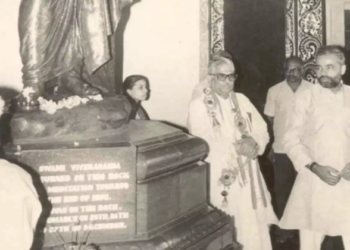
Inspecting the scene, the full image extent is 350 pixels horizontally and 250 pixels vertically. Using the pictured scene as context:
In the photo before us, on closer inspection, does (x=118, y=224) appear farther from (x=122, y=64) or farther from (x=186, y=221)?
(x=122, y=64)

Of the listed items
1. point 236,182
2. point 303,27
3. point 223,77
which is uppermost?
point 303,27

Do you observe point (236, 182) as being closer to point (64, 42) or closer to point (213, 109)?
point (213, 109)

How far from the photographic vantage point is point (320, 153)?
3.34m

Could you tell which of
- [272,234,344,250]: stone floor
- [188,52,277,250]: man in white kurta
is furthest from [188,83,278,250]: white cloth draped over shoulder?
[272,234,344,250]: stone floor

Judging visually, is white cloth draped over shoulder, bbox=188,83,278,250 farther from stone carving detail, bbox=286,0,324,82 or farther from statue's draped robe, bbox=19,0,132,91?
stone carving detail, bbox=286,0,324,82

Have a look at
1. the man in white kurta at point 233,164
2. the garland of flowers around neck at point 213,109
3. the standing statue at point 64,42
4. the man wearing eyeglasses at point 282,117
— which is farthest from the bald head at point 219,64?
the man wearing eyeglasses at point 282,117

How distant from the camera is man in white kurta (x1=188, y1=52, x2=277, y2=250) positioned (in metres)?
3.56

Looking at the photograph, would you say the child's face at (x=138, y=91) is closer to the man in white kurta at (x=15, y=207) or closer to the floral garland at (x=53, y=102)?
the floral garland at (x=53, y=102)

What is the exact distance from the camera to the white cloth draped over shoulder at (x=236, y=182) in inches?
140

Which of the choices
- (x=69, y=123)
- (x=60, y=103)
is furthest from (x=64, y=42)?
(x=69, y=123)

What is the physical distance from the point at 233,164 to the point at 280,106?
1582mm

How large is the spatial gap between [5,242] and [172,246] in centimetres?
101

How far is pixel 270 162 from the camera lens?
5.54 m

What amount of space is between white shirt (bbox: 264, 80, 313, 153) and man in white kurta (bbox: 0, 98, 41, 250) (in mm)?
3002
